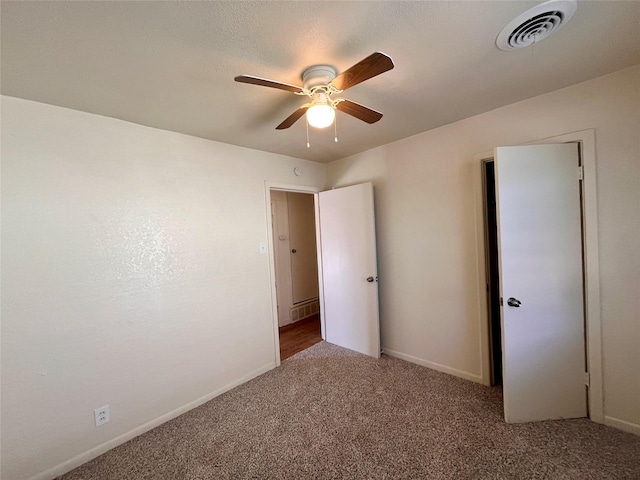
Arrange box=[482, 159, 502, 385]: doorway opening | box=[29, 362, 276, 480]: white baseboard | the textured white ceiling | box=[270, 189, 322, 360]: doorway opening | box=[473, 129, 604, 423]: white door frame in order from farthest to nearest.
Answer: box=[270, 189, 322, 360]: doorway opening, box=[482, 159, 502, 385]: doorway opening, box=[473, 129, 604, 423]: white door frame, box=[29, 362, 276, 480]: white baseboard, the textured white ceiling

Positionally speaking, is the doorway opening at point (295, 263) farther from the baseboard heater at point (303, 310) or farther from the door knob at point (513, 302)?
the door knob at point (513, 302)

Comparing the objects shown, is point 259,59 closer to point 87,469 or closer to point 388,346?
point 87,469

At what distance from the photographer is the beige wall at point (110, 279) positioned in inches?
60.7

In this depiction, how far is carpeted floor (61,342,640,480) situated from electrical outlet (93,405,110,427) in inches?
8.7

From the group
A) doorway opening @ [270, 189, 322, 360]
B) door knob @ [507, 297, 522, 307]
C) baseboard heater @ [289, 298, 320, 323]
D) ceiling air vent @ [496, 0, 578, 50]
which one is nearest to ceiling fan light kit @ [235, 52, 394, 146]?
ceiling air vent @ [496, 0, 578, 50]

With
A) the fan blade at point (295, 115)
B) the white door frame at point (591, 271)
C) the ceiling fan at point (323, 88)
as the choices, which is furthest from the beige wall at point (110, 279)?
the white door frame at point (591, 271)

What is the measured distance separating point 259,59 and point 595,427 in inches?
124

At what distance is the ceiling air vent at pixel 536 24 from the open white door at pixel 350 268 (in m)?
1.65

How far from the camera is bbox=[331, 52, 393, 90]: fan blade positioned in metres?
1.06

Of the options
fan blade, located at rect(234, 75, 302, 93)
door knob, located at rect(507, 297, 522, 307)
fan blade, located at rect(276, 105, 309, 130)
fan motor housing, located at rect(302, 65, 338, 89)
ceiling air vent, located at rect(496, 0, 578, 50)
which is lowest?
door knob, located at rect(507, 297, 522, 307)

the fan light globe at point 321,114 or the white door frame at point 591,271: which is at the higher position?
the fan light globe at point 321,114

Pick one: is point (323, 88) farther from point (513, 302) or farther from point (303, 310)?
point (303, 310)

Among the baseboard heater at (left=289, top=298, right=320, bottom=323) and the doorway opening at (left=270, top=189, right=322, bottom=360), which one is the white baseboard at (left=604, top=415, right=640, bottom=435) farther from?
the baseboard heater at (left=289, top=298, right=320, bottom=323)

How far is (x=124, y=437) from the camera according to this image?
1.87 m
